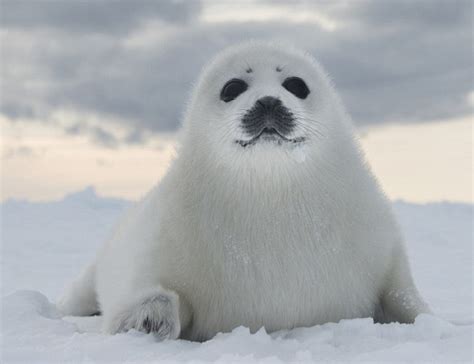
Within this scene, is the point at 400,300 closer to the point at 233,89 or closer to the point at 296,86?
the point at 296,86

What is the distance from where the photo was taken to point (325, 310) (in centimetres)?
402

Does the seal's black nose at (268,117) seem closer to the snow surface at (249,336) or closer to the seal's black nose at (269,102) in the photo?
the seal's black nose at (269,102)

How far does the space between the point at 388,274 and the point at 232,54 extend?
164 centimetres

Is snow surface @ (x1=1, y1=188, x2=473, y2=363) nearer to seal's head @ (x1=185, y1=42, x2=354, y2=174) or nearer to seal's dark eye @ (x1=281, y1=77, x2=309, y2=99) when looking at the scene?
seal's head @ (x1=185, y1=42, x2=354, y2=174)

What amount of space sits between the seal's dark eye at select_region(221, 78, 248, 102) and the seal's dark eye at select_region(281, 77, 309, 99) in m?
0.23

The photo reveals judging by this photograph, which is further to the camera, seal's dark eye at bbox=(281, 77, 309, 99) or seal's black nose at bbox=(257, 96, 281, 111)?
seal's dark eye at bbox=(281, 77, 309, 99)

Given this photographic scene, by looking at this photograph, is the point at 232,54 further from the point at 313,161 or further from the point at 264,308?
the point at 264,308

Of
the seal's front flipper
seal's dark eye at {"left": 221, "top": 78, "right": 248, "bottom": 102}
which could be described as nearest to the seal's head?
seal's dark eye at {"left": 221, "top": 78, "right": 248, "bottom": 102}

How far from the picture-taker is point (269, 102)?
143 inches

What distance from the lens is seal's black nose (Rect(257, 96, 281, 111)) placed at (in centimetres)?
362

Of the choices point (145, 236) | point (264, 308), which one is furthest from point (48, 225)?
point (264, 308)

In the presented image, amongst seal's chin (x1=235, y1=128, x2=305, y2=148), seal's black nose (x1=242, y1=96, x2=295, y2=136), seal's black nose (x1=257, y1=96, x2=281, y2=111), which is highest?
seal's black nose (x1=257, y1=96, x2=281, y2=111)

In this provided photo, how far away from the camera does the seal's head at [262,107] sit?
365cm

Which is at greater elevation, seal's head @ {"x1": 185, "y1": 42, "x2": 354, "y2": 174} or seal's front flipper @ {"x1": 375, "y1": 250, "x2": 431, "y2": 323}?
seal's head @ {"x1": 185, "y1": 42, "x2": 354, "y2": 174}
